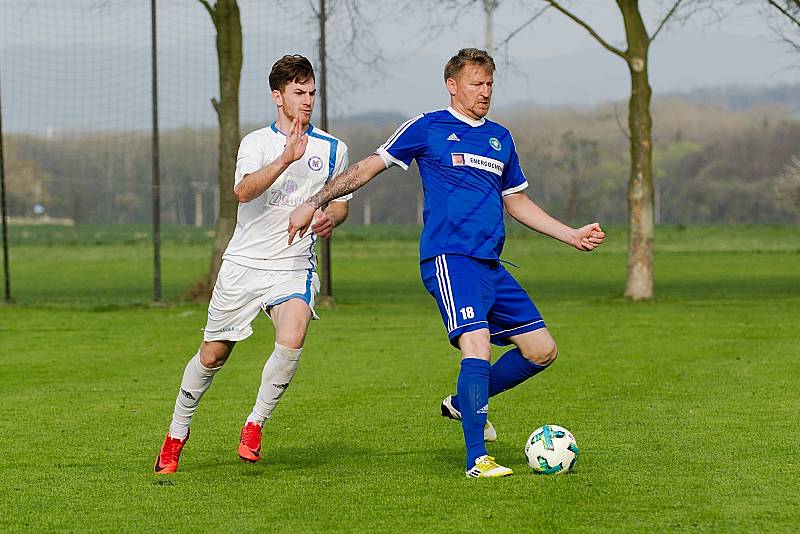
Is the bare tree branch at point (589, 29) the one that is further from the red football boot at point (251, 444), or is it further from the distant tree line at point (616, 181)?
the distant tree line at point (616, 181)

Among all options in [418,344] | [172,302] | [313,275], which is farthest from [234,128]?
[313,275]

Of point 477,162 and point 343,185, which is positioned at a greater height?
point 477,162

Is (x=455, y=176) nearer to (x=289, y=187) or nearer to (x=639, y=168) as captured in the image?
(x=289, y=187)

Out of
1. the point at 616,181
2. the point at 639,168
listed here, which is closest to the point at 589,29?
the point at 639,168

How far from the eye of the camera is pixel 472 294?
741 cm

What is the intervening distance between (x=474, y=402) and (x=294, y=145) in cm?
181

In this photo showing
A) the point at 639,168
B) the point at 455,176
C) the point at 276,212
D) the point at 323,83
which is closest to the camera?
the point at 455,176

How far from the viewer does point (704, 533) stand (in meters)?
5.79

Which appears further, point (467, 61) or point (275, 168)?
point (467, 61)

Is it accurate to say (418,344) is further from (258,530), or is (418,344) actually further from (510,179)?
(258,530)

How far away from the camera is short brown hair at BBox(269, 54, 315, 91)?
757 cm

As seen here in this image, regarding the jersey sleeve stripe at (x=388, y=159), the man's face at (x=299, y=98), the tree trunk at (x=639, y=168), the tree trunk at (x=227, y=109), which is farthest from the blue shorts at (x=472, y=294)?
the tree trunk at (x=639, y=168)

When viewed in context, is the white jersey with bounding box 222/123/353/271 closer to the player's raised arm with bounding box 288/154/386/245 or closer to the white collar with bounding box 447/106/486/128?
the player's raised arm with bounding box 288/154/386/245

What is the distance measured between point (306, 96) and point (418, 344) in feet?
30.3
